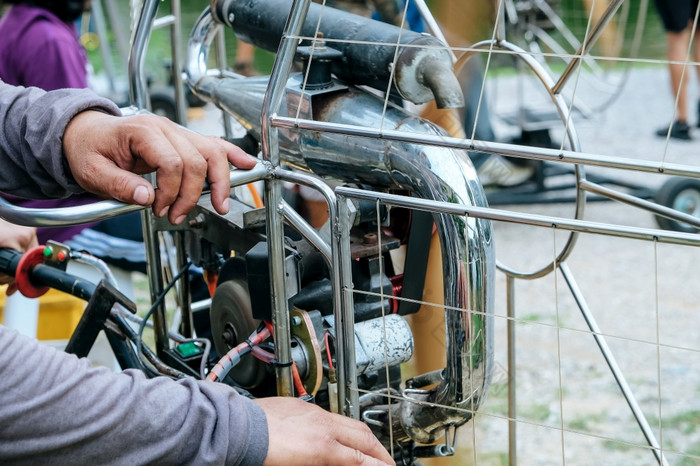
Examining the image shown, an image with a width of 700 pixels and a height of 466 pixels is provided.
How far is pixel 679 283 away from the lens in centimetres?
339

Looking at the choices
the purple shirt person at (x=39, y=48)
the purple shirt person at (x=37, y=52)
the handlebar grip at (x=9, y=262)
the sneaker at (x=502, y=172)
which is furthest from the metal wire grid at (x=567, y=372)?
the purple shirt person at (x=37, y=52)

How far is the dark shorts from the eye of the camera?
469cm

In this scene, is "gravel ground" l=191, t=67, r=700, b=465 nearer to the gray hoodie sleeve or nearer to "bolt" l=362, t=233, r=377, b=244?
"bolt" l=362, t=233, r=377, b=244

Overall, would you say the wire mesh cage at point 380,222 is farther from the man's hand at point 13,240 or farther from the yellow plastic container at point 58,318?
the yellow plastic container at point 58,318

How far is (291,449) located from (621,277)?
2.85 meters

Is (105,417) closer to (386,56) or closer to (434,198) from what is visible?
(434,198)

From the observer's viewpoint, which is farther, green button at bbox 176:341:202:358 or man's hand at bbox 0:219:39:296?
man's hand at bbox 0:219:39:296

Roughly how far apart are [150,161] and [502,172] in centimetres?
308

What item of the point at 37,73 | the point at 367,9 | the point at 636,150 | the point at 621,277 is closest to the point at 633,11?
the point at 636,150

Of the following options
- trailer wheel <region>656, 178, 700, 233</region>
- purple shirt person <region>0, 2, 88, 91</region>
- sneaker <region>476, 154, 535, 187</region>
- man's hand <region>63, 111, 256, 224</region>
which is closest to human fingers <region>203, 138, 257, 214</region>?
man's hand <region>63, 111, 256, 224</region>

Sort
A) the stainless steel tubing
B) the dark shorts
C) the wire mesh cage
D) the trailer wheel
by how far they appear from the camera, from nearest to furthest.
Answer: the wire mesh cage < the stainless steel tubing < the trailer wheel < the dark shorts

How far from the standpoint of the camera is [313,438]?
0.91m

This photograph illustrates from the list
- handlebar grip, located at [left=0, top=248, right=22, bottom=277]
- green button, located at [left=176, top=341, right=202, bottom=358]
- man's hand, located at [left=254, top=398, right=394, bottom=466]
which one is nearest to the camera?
man's hand, located at [left=254, top=398, right=394, bottom=466]

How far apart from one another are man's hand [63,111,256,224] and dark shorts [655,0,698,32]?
4300mm
